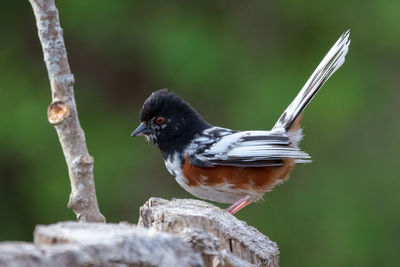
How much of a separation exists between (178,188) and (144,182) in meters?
0.43

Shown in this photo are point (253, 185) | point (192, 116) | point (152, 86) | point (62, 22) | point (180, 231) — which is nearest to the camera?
point (180, 231)

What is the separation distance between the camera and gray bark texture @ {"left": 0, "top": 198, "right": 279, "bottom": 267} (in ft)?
6.78

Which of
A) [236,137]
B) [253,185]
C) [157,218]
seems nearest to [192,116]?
[236,137]

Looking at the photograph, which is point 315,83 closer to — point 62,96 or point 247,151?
point 247,151

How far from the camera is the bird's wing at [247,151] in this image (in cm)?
449

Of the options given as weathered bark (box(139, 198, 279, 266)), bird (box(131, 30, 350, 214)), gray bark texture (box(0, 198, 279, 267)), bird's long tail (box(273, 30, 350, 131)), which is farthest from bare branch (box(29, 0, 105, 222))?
bird's long tail (box(273, 30, 350, 131))

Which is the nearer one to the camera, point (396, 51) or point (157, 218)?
point (157, 218)

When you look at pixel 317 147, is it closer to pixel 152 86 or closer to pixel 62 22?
pixel 152 86

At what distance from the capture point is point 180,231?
2.90 m

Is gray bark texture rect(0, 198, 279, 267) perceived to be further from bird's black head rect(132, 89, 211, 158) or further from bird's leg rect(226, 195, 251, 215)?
bird's black head rect(132, 89, 211, 158)

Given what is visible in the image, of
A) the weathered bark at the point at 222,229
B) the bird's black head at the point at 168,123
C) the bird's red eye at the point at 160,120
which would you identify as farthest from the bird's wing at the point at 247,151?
the weathered bark at the point at 222,229

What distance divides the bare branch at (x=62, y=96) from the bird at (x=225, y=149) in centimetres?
165

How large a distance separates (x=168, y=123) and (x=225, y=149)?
0.49m

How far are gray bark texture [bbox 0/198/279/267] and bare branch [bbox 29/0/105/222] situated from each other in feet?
1.39
